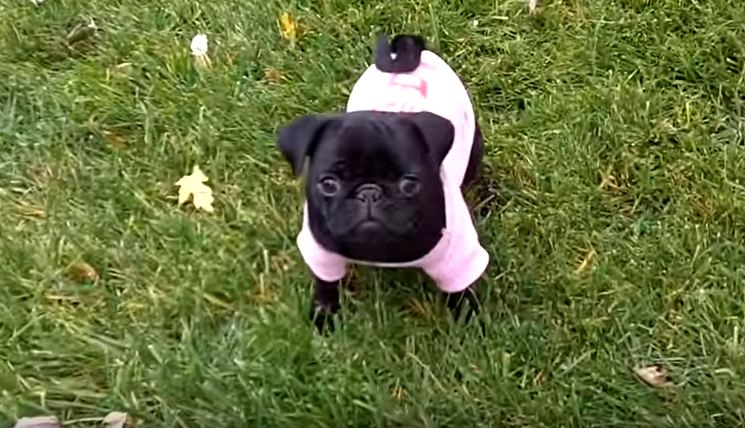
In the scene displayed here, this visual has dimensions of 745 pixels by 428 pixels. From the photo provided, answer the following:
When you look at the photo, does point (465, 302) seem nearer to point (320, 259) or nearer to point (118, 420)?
point (320, 259)

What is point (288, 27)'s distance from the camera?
3039mm

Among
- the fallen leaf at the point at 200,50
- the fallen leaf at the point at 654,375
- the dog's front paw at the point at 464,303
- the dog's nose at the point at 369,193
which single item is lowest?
the fallen leaf at the point at 654,375

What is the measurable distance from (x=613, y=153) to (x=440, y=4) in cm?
62

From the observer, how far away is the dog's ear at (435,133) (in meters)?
2.15

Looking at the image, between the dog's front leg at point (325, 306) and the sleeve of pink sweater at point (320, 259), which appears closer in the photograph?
the sleeve of pink sweater at point (320, 259)

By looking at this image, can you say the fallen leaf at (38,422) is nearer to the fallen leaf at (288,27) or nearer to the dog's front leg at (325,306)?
the dog's front leg at (325,306)

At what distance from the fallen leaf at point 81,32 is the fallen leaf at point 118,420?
1122mm

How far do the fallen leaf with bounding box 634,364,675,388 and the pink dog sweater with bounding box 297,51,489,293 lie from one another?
0.34 meters

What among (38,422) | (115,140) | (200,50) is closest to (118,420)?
(38,422)

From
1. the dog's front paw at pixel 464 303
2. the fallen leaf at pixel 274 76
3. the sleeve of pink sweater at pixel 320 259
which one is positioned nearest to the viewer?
the sleeve of pink sweater at pixel 320 259

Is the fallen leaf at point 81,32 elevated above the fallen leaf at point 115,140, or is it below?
above

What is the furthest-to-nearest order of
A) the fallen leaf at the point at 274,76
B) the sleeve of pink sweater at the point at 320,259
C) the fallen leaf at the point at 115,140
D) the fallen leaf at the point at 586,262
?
the fallen leaf at the point at 274,76 < the fallen leaf at the point at 115,140 < the fallen leaf at the point at 586,262 < the sleeve of pink sweater at the point at 320,259

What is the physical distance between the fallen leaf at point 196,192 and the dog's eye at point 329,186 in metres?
0.59

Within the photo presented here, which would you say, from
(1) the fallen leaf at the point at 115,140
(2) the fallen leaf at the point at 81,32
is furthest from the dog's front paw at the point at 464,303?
(2) the fallen leaf at the point at 81,32
